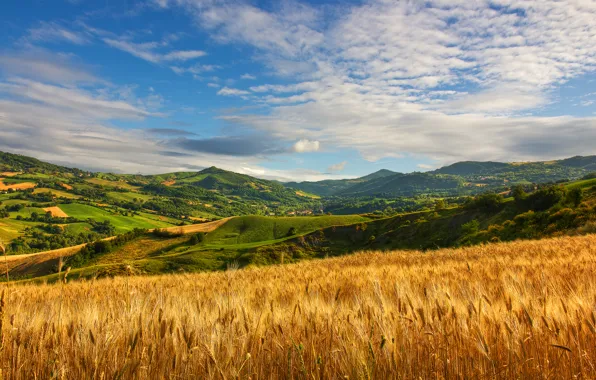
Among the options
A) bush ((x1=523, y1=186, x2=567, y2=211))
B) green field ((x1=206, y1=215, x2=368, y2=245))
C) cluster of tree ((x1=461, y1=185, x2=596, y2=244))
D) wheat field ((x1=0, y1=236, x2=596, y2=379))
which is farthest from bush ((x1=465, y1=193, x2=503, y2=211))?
wheat field ((x1=0, y1=236, x2=596, y2=379))

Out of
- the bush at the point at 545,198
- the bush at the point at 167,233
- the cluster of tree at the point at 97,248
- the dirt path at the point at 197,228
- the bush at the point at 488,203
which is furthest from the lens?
the dirt path at the point at 197,228

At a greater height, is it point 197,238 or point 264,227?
point 264,227

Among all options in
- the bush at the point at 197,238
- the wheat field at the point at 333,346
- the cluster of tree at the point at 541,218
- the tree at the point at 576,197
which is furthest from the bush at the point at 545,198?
the bush at the point at 197,238

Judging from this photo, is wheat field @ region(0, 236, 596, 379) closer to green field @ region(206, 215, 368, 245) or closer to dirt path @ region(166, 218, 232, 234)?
green field @ region(206, 215, 368, 245)

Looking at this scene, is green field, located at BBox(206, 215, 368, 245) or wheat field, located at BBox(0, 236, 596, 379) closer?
wheat field, located at BBox(0, 236, 596, 379)

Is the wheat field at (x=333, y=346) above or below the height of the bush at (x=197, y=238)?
above

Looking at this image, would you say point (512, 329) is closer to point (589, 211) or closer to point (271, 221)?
point (589, 211)

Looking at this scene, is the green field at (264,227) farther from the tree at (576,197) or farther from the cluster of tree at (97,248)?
the tree at (576,197)

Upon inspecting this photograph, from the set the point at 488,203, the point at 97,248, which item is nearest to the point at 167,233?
the point at 97,248

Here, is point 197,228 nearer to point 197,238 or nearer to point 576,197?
point 197,238

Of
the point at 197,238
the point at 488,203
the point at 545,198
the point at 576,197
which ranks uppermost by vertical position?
the point at 576,197

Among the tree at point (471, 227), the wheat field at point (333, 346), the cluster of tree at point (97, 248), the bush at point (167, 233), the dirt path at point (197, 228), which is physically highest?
the wheat field at point (333, 346)

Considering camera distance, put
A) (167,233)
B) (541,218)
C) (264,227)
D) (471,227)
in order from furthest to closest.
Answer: (264,227) < (167,233) < (471,227) < (541,218)

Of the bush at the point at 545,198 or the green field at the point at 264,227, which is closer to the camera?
the bush at the point at 545,198
